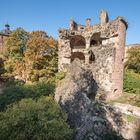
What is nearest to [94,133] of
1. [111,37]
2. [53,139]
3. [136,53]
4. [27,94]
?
[53,139]

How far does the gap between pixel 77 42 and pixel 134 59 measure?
8.23m

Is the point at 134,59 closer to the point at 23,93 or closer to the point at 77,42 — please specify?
the point at 77,42

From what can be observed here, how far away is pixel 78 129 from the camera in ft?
50.3

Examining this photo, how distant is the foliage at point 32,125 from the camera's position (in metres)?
13.0

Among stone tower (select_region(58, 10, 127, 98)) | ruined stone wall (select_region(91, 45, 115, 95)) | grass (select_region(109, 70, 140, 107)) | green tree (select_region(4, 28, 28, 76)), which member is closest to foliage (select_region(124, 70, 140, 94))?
grass (select_region(109, 70, 140, 107))

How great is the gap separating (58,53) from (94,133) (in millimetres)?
15250

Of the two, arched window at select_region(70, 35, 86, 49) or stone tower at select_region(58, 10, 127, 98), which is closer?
stone tower at select_region(58, 10, 127, 98)

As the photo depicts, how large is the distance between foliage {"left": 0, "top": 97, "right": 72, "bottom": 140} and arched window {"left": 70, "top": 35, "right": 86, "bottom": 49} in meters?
17.0

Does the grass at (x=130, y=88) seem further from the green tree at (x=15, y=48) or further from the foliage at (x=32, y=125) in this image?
the green tree at (x=15, y=48)

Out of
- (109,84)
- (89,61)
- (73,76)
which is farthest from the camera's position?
(89,61)

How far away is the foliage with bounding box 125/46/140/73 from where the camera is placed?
31.5 meters

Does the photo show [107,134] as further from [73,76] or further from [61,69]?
[61,69]

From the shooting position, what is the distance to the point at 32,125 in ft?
43.4

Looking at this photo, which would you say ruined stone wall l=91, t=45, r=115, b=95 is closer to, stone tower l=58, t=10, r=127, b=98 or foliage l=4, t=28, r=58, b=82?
stone tower l=58, t=10, r=127, b=98
